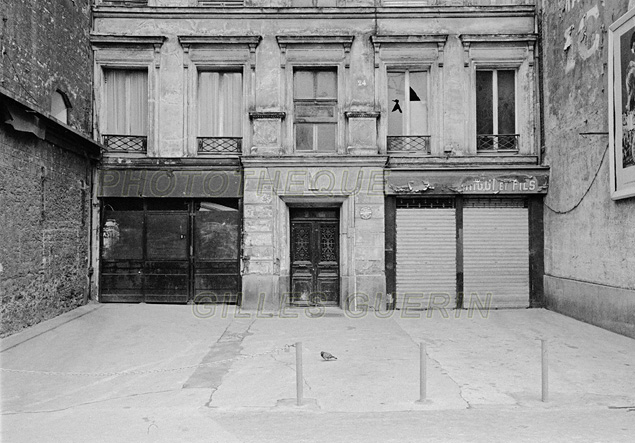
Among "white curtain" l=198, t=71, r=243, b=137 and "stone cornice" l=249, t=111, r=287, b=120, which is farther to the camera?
"white curtain" l=198, t=71, r=243, b=137

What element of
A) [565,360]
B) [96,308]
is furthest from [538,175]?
[96,308]

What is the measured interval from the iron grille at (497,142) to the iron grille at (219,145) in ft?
21.0

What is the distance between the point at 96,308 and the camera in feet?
42.2

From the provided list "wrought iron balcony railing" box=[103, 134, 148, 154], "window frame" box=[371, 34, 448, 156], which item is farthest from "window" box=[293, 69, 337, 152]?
"wrought iron balcony railing" box=[103, 134, 148, 154]

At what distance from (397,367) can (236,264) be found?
6.56 m

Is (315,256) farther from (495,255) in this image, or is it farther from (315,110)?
(495,255)

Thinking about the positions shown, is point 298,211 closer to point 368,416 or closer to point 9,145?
point 9,145

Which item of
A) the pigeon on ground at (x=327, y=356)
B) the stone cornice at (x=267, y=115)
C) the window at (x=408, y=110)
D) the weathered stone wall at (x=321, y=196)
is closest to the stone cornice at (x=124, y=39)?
the stone cornice at (x=267, y=115)

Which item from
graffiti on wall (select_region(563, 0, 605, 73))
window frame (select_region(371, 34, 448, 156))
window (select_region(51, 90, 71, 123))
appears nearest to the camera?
graffiti on wall (select_region(563, 0, 605, 73))

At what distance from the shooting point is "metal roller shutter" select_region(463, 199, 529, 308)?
13.4m

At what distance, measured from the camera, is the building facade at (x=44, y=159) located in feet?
31.8

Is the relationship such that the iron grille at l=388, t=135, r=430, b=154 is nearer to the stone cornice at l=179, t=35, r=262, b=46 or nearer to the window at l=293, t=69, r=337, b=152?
the window at l=293, t=69, r=337, b=152

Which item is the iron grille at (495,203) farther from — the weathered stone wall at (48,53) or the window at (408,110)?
the weathered stone wall at (48,53)

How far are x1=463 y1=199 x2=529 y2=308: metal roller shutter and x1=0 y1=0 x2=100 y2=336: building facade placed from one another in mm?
9812
